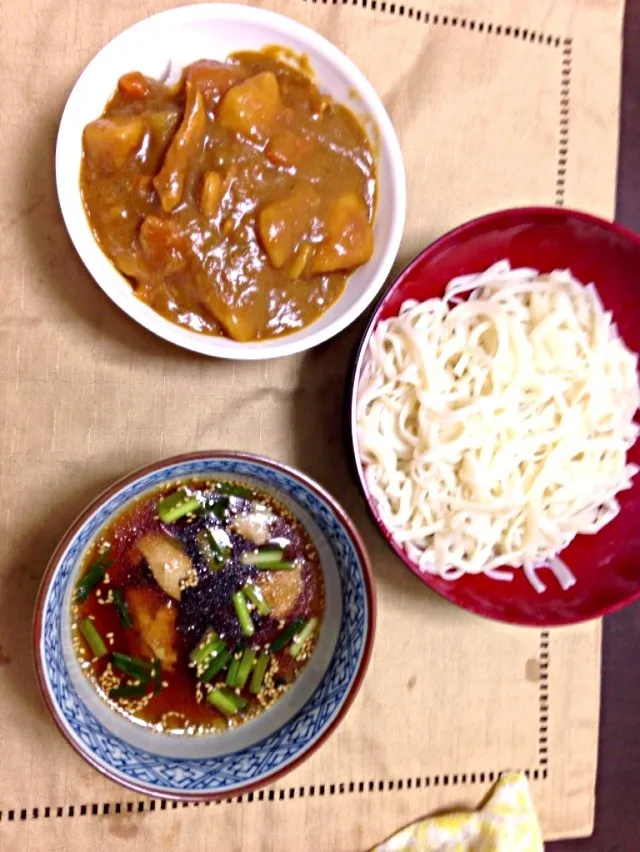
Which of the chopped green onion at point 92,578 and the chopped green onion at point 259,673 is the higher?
the chopped green onion at point 92,578

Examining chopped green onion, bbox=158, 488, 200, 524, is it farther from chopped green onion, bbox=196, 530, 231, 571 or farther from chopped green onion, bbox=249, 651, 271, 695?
chopped green onion, bbox=249, 651, 271, 695

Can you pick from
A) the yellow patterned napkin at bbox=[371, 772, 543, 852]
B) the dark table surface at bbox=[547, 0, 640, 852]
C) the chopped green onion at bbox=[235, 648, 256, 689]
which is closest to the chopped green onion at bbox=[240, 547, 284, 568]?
the chopped green onion at bbox=[235, 648, 256, 689]

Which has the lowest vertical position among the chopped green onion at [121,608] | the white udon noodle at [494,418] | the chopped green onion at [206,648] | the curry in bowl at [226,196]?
the chopped green onion at [206,648]

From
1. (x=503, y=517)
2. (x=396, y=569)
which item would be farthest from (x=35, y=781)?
(x=503, y=517)

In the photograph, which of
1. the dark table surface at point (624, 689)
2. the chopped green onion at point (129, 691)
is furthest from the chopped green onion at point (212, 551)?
the dark table surface at point (624, 689)

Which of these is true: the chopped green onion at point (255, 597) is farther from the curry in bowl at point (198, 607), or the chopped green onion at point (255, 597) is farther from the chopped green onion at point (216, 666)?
the chopped green onion at point (216, 666)

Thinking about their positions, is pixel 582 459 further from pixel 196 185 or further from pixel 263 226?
pixel 196 185

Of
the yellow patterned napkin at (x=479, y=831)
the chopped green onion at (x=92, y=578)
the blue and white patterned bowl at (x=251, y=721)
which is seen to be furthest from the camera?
the yellow patterned napkin at (x=479, y=831)
